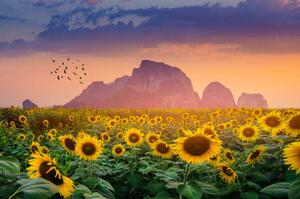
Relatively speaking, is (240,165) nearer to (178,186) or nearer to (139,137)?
(178,186)

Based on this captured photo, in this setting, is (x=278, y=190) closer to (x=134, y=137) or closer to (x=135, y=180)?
(x=135, y=180)

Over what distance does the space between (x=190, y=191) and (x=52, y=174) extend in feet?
3.99

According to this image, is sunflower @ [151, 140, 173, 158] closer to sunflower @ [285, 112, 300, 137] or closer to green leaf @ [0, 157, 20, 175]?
sunflower @ [285, 112, 300, 137]

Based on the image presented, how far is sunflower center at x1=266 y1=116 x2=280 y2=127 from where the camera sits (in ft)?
21.1

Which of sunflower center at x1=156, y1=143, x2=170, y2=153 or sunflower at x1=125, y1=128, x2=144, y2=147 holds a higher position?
sunflower at x1=125, y1=128, x2=144, y2=147

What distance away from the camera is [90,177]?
4305 millimetres

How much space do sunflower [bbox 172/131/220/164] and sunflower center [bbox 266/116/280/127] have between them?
2416 mm

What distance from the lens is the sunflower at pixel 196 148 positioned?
420 cm

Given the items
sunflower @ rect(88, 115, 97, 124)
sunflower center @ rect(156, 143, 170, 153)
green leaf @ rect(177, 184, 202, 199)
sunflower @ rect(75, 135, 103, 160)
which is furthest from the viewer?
sunflower @ rect(88, 115, 97, 124)

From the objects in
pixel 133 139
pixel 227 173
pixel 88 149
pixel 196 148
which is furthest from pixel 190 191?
pixel 133 139

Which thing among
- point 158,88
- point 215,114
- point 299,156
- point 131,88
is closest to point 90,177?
point 299,156

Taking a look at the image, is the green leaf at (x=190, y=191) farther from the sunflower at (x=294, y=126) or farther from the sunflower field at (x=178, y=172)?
the sunflower at (x=294, y=126)

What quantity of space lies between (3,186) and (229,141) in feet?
16.9

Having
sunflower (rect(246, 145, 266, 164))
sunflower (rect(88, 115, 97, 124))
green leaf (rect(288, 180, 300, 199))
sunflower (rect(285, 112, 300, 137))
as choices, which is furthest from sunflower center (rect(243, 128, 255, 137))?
sunflower (rect(88, 115, 97, 124))
